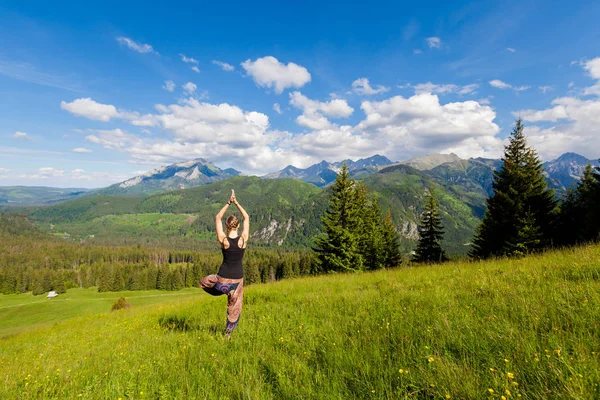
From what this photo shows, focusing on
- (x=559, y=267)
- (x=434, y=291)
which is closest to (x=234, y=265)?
(x=434, y=291)

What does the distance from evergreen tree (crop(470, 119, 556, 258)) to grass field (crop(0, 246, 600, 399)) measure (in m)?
18.1

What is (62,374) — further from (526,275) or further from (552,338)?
(526,275)

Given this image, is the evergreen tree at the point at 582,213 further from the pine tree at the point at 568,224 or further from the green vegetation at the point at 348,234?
the green vegetation at the point at 348,234

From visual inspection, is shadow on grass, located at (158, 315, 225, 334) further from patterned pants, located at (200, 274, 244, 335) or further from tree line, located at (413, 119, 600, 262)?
tree line, located at (413, 119, 600, 262)

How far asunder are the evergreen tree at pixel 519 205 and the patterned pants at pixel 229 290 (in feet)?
75.3

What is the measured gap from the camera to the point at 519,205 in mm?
22203

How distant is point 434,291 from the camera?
640cm

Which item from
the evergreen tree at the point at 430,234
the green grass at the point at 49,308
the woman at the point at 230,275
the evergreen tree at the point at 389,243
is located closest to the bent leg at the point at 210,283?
the woman at the point at 230,275

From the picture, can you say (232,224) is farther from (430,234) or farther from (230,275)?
(430,234)

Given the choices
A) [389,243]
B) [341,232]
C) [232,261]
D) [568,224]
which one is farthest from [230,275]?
[568,224]

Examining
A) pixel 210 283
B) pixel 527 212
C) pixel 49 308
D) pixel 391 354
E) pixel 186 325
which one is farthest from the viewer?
pixel 49 308

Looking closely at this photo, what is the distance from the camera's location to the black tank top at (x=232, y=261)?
19.3 ft

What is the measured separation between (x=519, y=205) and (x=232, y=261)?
2623 centimetres

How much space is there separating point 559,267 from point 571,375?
6132 millimetres
